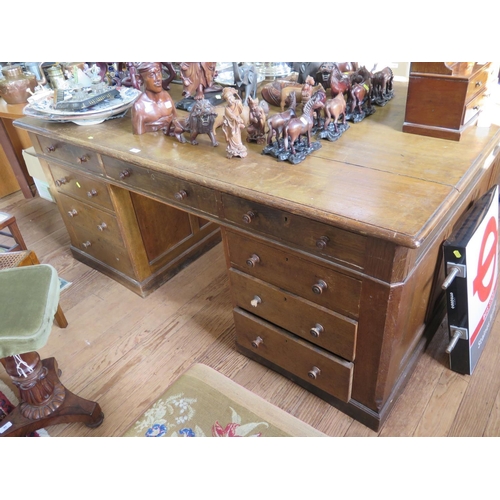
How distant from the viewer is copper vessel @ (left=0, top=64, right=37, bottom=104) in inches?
91.0

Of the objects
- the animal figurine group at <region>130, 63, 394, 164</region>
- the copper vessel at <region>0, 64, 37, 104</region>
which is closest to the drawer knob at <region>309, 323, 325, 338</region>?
the animal figurine group at <region>130, 63, 394, 164</region>

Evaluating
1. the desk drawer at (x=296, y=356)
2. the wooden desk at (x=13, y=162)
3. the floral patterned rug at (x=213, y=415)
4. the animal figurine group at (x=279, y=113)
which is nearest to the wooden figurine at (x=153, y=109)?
the animal figurine group at (x=279, y=113)

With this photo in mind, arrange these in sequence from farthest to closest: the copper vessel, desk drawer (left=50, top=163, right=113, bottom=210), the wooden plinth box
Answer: the copper vessel, desk drawer (left=50, top=163, right=113, bottom=210), the wooden plinth box

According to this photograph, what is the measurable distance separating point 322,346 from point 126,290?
1131 millimetres

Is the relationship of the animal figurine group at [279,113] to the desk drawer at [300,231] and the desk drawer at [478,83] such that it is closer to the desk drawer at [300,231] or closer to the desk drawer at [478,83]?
the desk drawer at [300,231]

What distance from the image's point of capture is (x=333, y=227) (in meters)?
1.00

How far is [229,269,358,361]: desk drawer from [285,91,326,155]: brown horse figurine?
44 cm

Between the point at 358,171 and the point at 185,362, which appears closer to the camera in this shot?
the point at 358,171

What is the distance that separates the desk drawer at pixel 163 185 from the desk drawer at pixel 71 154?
0.25 ft

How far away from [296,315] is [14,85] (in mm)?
2110

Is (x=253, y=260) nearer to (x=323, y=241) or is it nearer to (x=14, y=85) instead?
(x=323, y=241)

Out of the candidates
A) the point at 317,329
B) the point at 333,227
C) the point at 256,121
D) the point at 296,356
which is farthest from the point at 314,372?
the point at 256,121

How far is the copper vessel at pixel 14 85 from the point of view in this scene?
231 centimetres

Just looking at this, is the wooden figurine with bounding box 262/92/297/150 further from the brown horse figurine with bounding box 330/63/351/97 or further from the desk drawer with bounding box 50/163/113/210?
the desk drawer with bounding box 50/163/113/210
